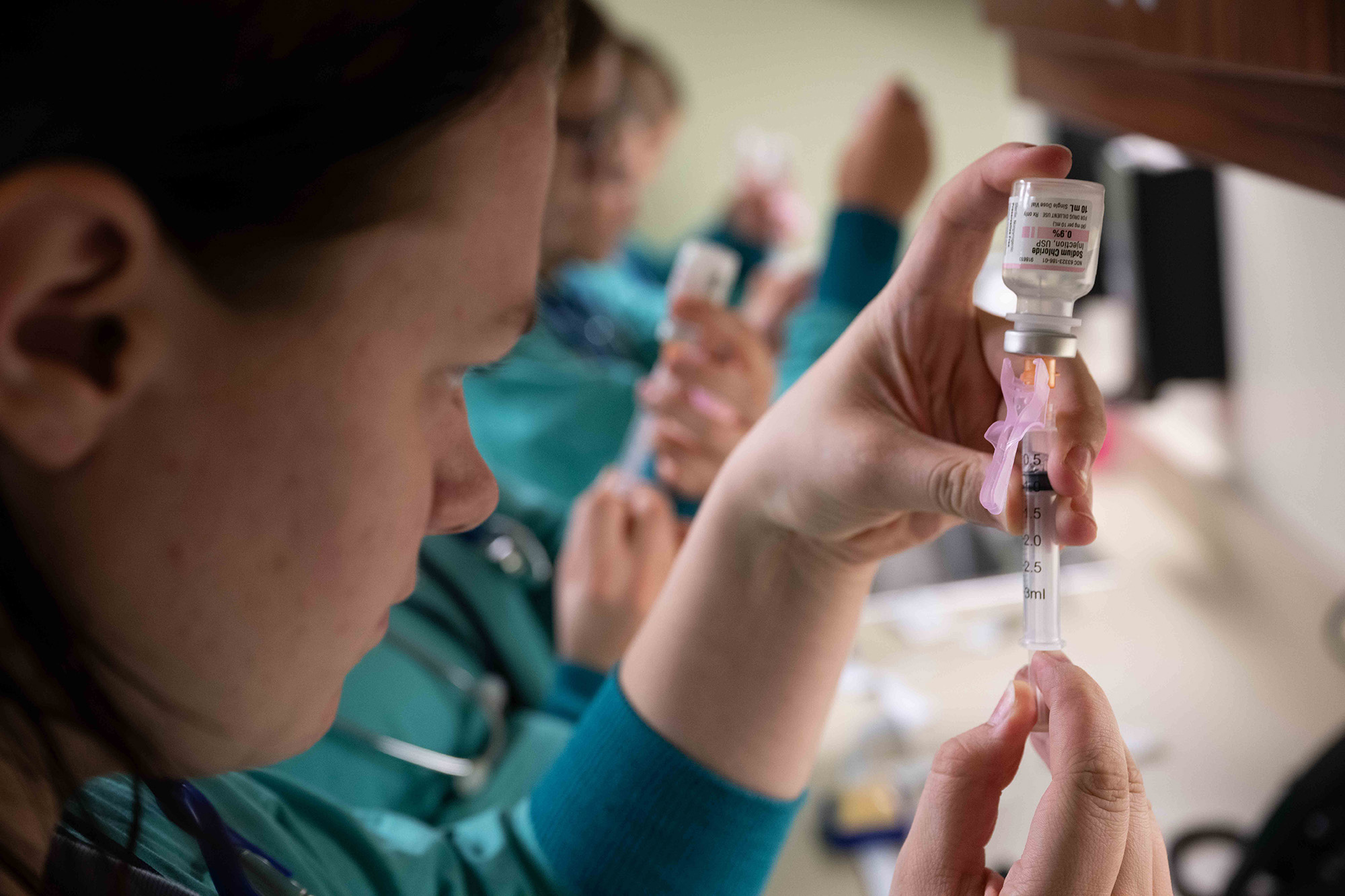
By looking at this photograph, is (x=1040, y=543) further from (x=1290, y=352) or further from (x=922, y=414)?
(x=1290, y=352)

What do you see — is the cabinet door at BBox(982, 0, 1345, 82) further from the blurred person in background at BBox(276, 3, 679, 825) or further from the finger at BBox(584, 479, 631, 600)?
the finger at BBox(584, 479, 631, 600)

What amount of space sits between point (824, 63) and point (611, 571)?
1807 mm

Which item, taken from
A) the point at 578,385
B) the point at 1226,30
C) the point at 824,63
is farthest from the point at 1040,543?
the point at 824,63

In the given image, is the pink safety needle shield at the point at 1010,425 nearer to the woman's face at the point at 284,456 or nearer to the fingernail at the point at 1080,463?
the fingernail at the point at 1080,463

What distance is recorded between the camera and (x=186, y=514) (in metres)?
0.33

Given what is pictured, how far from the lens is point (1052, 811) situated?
0.36m

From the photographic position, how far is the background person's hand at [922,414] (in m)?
0.36

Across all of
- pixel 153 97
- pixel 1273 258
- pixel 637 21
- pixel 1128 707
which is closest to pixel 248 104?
pixel 153 97

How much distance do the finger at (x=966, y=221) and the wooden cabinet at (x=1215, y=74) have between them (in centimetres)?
19

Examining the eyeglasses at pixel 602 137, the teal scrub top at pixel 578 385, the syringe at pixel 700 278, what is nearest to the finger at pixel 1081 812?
the teal scrub top at pixel 578 385

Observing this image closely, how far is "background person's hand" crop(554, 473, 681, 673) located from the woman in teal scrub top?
39 centimetres

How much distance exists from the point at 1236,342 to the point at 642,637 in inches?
35.0

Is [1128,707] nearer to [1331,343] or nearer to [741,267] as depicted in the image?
[1331,343]

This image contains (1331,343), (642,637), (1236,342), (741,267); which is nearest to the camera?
(642,637)
